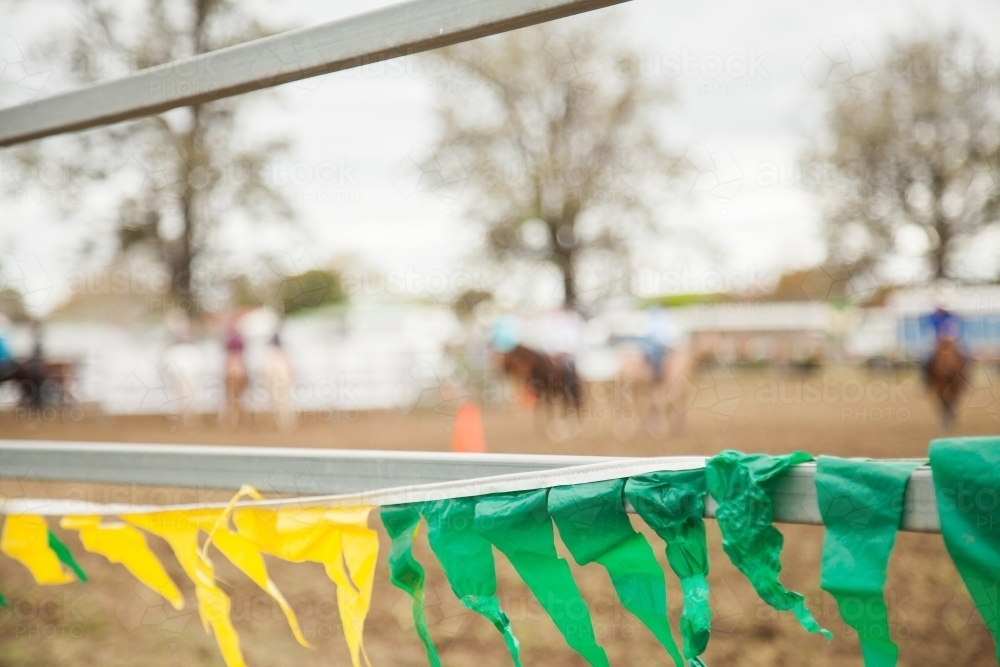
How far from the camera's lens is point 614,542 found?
906 mm

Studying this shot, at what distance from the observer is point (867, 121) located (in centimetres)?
1573

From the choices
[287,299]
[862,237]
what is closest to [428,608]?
[287,299]

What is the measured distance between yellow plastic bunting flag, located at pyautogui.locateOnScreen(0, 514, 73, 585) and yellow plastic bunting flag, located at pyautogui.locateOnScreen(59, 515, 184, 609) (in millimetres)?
147

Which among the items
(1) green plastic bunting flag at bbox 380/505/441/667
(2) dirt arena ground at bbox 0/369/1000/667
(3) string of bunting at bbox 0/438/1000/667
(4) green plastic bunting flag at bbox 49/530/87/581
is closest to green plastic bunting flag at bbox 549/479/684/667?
(3) string of bunting at bbox 0/438/1000/667

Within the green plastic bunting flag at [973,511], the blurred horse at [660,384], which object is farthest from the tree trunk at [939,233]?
the green plastic bunting flag at [973,511]

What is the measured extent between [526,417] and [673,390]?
3.54 m

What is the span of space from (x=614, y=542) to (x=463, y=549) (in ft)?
0.69

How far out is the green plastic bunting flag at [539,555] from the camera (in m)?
0.93

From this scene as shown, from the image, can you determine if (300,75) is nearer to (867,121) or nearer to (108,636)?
(108,636)

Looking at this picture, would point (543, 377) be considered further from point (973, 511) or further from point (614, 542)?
point (973, 511)

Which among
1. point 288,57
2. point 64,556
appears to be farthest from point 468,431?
point 288,57

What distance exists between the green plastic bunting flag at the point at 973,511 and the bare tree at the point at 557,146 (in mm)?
18246

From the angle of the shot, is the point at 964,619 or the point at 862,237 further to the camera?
the point at 862,237

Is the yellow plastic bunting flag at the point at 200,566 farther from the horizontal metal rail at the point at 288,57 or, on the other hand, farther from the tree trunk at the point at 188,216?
the tree trunk at the point at 188,216
